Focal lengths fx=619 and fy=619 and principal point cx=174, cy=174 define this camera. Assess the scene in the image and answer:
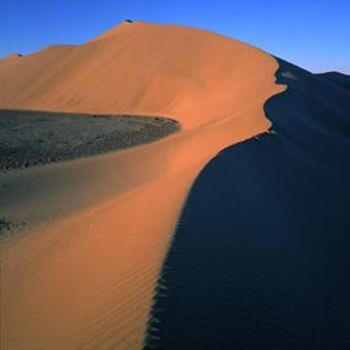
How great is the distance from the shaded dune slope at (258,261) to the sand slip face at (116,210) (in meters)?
0.34

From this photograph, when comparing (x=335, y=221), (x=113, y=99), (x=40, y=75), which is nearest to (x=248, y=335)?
(x=335, y=221)

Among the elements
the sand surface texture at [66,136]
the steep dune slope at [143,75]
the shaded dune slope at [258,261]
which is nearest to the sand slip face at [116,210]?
the steep dune slope at [143,75]

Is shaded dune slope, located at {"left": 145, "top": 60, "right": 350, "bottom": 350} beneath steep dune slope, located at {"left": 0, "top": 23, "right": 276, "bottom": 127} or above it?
beneath

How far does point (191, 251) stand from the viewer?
8023 mm

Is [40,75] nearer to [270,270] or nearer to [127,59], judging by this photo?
[127,59]

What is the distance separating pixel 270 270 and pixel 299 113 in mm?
18819

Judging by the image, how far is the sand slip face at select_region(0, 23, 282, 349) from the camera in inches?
270

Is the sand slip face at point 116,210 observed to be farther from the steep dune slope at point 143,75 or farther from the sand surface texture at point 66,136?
the sand surface texture at point 66,136

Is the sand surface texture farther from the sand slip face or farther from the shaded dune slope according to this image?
the shaded dune slope

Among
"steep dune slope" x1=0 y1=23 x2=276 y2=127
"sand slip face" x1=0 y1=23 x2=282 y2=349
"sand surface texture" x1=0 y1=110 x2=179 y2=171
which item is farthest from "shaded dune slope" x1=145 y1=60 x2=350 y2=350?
"steep dune slope" x1=0 y1=23 x2=276 y2=127

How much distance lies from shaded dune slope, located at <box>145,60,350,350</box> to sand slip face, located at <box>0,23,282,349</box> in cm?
34

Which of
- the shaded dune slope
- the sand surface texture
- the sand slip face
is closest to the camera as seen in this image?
the shaded dune slope

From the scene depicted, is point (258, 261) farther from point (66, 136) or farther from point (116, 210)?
point (66, 136)

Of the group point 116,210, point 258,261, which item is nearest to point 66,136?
point 116,210
